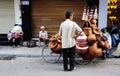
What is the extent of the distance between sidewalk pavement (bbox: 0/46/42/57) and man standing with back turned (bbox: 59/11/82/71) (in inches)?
96.9

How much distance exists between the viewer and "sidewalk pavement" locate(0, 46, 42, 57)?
12.8 metres

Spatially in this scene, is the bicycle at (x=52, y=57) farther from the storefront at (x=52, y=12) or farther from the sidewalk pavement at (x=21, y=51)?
the storefront at (x=52, y=12)

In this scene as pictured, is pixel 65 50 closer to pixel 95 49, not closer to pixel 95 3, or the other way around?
pixel 95 49

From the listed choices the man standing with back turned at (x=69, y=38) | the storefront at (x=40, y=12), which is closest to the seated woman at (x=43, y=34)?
the storefront at (x=40, y=12)

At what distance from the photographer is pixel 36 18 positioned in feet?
48.4

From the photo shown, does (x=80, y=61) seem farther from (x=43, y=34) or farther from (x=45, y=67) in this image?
(x=43, y=34)

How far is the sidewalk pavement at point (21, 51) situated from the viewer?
505 inches

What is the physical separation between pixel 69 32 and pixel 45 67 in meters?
1.62

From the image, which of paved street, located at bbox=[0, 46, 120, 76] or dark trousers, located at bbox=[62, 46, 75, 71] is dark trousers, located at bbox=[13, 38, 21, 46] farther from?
dark trousers, located at bbox=[62, 46, 75, 71]

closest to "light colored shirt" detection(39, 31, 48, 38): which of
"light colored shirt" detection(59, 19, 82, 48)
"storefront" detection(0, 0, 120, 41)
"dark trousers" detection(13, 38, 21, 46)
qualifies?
"storefront" detection(0, 0, 120, 41)

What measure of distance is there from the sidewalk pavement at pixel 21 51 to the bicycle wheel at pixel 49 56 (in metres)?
0.55

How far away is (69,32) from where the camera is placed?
10359 mm

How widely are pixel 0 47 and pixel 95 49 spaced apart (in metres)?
5.24

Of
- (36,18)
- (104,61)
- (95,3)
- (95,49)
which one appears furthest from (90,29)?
(36,18)
